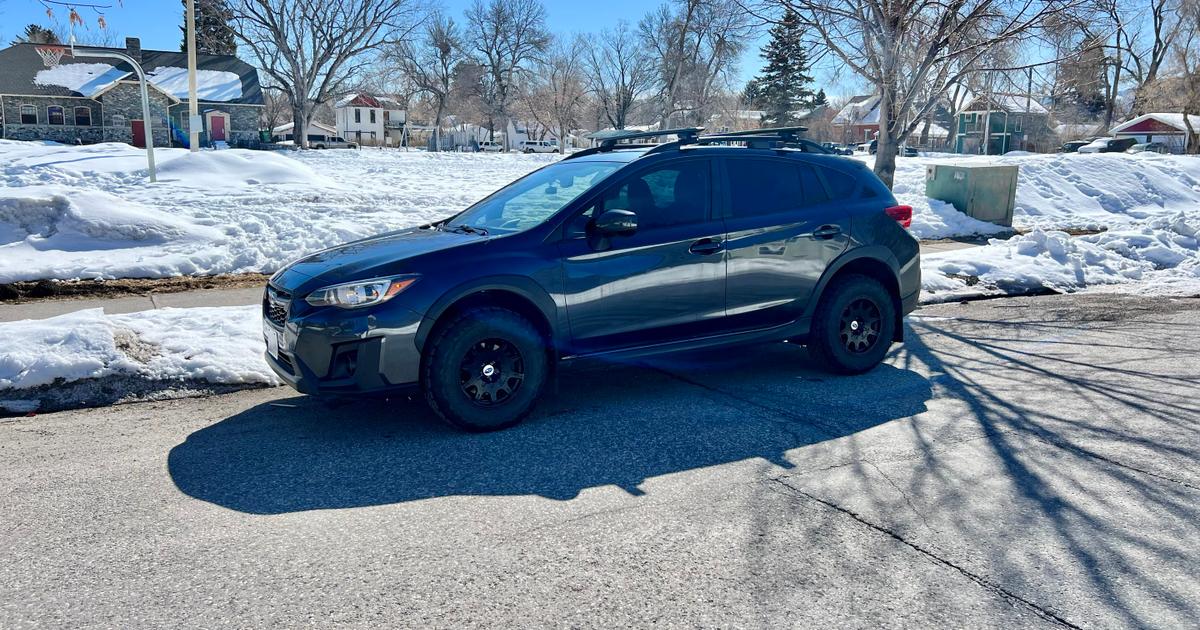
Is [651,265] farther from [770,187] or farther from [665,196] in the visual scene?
[770,187]

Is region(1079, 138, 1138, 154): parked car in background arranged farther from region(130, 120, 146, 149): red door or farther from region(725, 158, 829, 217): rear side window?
region(130, 120, 146, 149): red door

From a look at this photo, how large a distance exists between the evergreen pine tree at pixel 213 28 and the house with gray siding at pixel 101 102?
383 cm

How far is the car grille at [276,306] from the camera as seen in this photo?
17.7 ft

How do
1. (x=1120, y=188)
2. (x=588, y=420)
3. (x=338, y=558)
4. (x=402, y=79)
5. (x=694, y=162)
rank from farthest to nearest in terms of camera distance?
(x=402, y=79)
(x=1120, y=188)
(x=694, y=162)
(x=588, y=420)
(x=338, y=558)

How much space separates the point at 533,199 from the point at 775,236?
1770 mm

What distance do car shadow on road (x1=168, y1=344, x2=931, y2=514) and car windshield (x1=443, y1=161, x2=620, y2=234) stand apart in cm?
107

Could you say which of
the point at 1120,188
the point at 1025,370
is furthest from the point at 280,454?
the point at 1120,188

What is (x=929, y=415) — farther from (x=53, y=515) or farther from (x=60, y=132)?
(x=60, y=132)

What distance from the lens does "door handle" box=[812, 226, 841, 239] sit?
6562mm

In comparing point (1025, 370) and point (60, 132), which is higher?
point (60, 132)

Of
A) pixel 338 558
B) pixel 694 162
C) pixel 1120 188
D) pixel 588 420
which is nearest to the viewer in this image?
pixel 338 558

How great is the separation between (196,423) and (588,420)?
2.56 meters

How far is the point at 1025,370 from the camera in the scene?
273 inches

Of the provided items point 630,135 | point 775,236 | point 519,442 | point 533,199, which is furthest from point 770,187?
point 519,442
